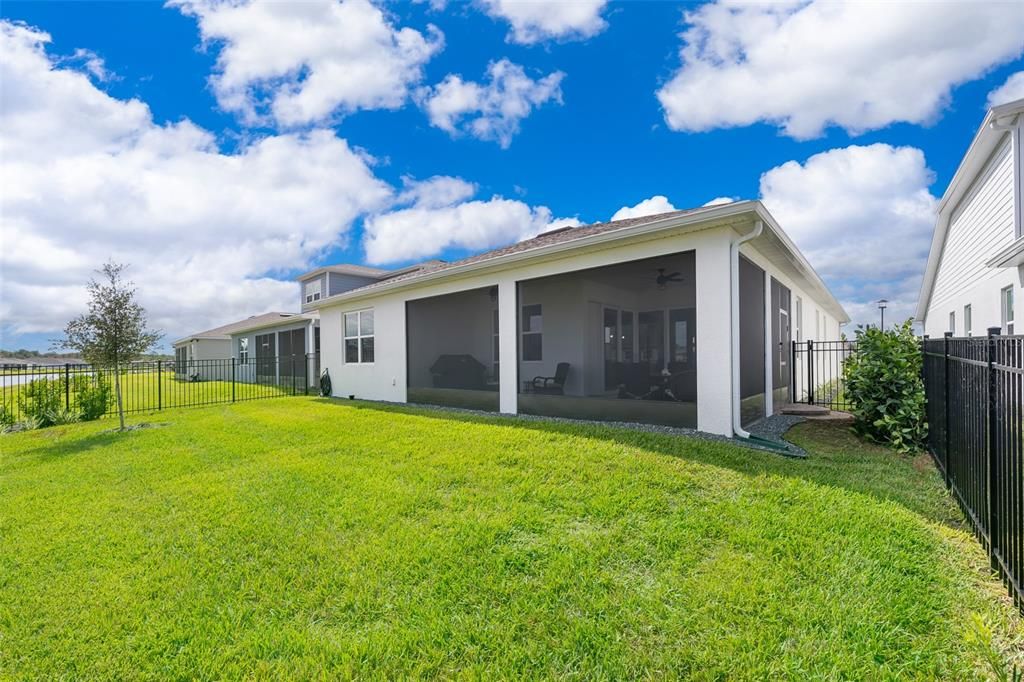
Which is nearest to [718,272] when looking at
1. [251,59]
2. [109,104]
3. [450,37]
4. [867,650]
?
[867,650]

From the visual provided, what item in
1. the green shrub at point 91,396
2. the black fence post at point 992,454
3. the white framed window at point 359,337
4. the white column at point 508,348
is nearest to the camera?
the black fence post at point 992,454

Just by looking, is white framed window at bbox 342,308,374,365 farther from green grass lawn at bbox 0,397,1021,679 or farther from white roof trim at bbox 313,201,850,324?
green grass lawn at bbox 0,397,1021,679

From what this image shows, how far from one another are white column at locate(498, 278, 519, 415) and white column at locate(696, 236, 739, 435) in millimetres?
3662

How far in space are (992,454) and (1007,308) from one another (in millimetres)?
9787

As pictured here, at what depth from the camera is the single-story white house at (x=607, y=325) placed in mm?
6520

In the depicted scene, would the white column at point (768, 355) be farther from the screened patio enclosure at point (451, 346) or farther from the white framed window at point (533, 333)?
the screened patio enclosure at point (451, 346)

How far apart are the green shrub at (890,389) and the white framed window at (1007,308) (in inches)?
192

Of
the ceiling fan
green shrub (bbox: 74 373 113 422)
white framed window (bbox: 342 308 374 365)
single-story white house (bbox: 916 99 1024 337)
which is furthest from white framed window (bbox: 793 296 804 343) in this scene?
green shrub (bbox: 74 373 113 422)

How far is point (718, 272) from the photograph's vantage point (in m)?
6.40

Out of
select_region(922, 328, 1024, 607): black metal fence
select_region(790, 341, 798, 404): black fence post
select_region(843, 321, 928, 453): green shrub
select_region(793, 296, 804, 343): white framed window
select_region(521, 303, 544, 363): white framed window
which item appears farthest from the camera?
select_region(521, 303, 544, 363): white framed window

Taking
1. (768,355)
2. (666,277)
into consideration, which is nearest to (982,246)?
(768,355)

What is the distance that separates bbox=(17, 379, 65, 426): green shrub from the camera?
10727 millimetres

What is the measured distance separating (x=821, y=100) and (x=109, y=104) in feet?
42.6

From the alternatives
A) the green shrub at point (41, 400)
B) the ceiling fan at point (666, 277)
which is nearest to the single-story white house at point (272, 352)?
the green shrub at point (41, 400)
